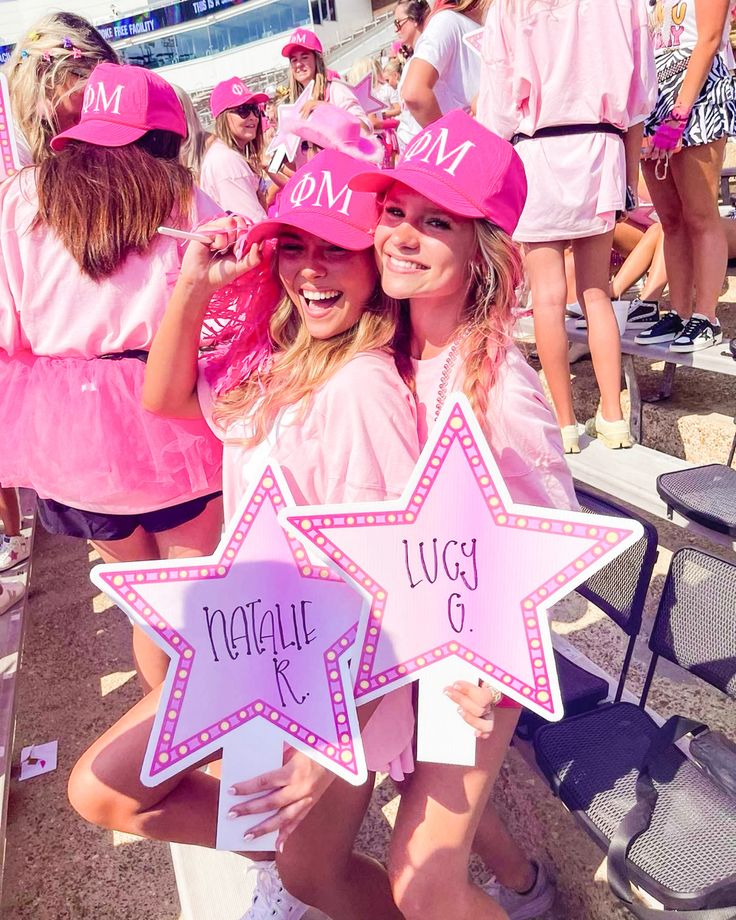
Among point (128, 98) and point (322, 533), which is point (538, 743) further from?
point (128, 98)

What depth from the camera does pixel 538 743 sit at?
1475 millimetres

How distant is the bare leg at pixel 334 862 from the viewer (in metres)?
1.25

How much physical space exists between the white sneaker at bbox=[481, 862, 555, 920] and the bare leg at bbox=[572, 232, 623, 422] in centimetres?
162

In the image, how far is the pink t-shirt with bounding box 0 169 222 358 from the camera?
144 centimetres

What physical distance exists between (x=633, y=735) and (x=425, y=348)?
952 mm

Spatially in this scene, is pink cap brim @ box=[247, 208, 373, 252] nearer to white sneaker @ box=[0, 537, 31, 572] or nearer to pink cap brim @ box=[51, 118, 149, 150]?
pink cap brim @ box=[51, 118, 149, 150]

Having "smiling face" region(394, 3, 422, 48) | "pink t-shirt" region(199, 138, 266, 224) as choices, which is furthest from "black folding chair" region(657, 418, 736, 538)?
"smiling face" region(394, 3, 422, 48)

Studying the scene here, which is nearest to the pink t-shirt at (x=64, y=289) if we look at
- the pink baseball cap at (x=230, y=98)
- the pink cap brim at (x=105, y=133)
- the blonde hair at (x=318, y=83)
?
the pink cap brim at (x=105, y=133)

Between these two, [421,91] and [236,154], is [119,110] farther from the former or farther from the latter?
[236,154]

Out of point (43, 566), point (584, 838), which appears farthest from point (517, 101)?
point (43, 566)

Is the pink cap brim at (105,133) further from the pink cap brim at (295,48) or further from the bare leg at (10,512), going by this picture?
the pink cap brim at (295,48)

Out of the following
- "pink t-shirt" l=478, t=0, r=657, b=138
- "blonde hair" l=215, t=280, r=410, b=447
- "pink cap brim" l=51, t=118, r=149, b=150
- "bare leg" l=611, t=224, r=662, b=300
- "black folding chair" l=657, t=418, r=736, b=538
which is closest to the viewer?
"blonde hair" l=215, t=280, r=410, b=447

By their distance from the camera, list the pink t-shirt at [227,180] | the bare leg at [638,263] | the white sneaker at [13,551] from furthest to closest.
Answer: the bare leg at [638,263], the pink t-shirt at [227,180], the white sneaker at [13,551]

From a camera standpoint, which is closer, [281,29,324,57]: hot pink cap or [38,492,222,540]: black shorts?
[38,492,222,540]: black shorts
